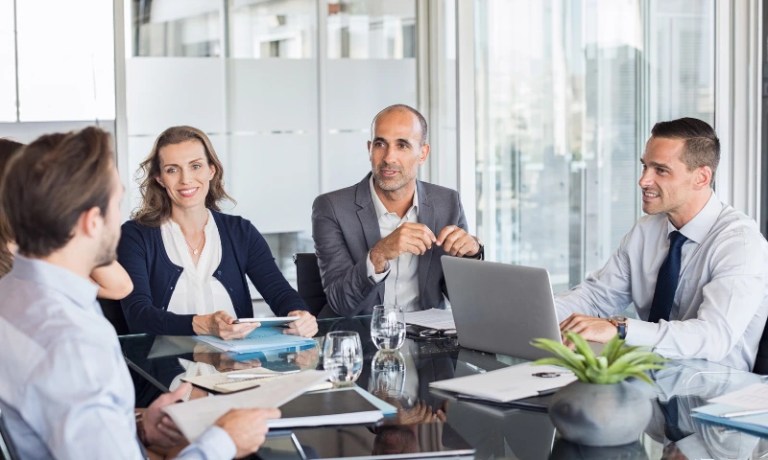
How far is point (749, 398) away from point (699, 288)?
0.93 metres

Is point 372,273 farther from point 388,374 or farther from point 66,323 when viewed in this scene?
point 66,323

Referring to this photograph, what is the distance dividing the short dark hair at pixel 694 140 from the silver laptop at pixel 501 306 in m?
0.90

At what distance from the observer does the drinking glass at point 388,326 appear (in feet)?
8.18

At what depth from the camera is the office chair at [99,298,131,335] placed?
11.0ft

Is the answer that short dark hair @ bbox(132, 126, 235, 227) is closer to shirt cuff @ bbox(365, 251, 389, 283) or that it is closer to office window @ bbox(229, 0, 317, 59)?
shirt cuff @ bbox(365, 251, 389, 283)

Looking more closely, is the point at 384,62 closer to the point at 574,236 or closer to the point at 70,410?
the point at 574,236

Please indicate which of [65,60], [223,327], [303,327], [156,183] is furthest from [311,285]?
[65,60]

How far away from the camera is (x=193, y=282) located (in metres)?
3.45

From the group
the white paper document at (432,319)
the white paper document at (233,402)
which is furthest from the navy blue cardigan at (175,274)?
the white paper document at (233,402)

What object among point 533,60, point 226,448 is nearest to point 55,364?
point 226,448

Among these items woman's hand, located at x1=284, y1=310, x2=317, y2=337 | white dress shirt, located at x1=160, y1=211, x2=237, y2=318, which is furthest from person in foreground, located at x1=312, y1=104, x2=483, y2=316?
woman's hand, located at x1=284, y1=310, x2=317, y2=337

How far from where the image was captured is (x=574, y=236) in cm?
584

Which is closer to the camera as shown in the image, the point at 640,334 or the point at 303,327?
the point at 640,334

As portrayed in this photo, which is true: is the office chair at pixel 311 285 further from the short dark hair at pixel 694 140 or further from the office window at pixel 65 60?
the office window at pixel 65 60
